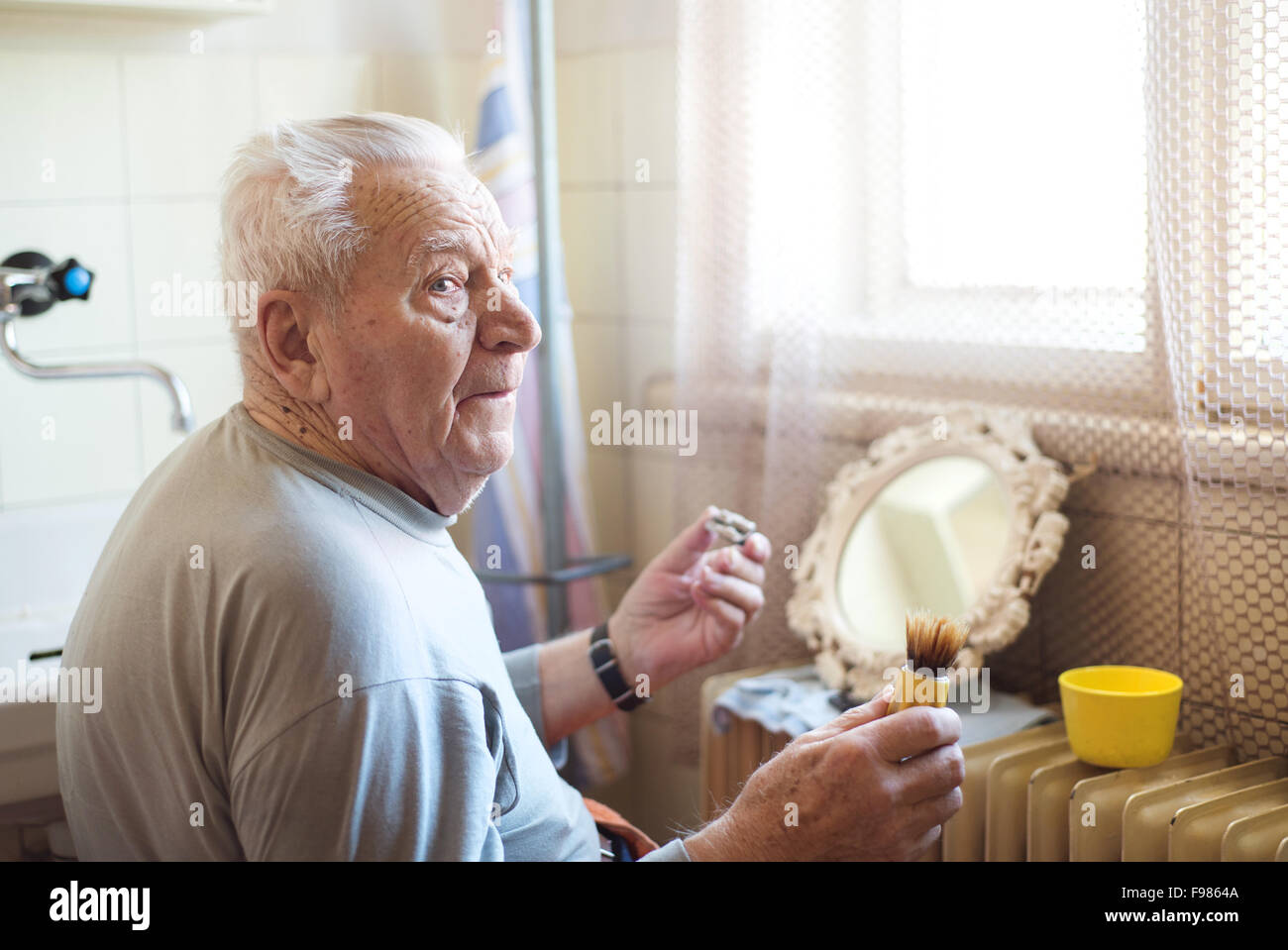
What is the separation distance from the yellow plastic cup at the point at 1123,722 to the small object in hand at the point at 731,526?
338mm

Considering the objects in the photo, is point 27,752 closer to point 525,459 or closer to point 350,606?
point 350,606

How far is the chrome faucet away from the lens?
4.54 ft

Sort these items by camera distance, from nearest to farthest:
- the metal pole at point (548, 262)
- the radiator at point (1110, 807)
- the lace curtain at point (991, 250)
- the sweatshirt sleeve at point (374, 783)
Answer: the sweatshirt sleeve at point (374, 783) < the radiator at point (1110, 807) < the lace curtain at point (991, 250) < the metal pole at point (548, 262)

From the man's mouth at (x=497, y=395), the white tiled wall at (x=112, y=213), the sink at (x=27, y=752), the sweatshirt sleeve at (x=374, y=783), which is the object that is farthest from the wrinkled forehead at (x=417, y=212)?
the white tiled wall at (x=112, y=213)

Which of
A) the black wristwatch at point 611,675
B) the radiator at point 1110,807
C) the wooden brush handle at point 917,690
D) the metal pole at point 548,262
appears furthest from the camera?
the metal pole at point 548,262

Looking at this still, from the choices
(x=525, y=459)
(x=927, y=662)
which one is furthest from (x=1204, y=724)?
(x=525, y=459)

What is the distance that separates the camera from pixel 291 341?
35.3 inches

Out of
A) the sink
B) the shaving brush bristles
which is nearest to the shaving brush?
the shaving brush bristles

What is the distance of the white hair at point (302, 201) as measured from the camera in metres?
0.86

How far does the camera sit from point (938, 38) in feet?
4.88

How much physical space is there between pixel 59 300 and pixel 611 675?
0.78 m

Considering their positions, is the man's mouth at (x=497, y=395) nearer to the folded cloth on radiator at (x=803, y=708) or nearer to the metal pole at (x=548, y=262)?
the folded cloth on radiator at (x=803, y=708)
